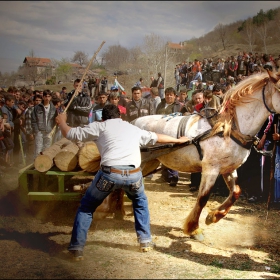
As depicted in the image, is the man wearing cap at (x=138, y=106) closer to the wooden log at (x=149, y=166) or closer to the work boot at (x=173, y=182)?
the work boot at (x=173, y=182)

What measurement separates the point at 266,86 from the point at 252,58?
9.62 metres

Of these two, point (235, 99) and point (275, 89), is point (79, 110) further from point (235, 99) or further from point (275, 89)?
point (275, 89)

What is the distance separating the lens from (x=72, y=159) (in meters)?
4.63

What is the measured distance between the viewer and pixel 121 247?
12.8 ft

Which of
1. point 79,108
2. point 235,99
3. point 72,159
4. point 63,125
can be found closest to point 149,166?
point 72,159

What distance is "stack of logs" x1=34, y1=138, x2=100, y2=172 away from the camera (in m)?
4.51

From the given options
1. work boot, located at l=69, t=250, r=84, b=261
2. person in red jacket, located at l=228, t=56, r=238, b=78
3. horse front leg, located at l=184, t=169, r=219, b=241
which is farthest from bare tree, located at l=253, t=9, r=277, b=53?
work boot, located at l=69, t=250, r=84, b=261

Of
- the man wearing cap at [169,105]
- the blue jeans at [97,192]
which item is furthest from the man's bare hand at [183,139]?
the man wearing cap at [169,105]

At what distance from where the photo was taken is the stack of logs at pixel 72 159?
4.51 m

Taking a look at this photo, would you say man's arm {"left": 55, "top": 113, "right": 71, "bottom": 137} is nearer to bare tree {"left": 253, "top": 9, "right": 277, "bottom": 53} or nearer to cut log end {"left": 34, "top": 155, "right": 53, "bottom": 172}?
cut log end {"left": 34, "top": 155, "right": 53, "bottom": 172}

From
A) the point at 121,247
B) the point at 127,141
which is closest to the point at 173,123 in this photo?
the point at 127,141

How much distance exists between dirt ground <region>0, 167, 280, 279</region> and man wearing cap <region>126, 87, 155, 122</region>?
1.88 meters

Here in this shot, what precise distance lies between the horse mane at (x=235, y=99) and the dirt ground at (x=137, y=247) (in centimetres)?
152

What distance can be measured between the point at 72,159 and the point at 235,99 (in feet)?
8.12
